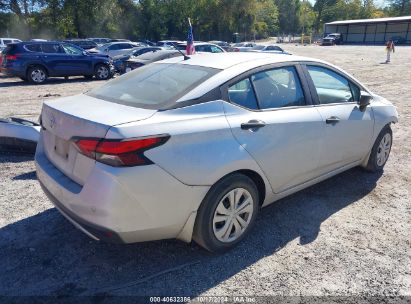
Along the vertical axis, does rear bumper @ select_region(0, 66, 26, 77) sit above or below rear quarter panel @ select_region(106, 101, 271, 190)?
below

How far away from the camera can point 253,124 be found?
3.02 m

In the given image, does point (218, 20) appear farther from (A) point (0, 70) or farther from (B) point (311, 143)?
(B) point (311, 143)

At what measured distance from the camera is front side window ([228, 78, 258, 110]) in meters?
3.06

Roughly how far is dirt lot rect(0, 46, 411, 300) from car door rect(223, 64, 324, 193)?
51 centimetres

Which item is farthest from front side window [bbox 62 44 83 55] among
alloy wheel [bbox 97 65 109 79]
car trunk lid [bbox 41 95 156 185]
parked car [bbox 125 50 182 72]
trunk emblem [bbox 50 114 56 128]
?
trunk emblem [bbox 50 114 56 128]

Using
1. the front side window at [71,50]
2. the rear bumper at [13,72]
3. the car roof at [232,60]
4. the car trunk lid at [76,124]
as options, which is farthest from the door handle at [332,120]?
the front side window at [71,50]

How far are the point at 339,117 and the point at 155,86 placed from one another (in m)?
1.96

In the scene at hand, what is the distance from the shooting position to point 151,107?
279cm

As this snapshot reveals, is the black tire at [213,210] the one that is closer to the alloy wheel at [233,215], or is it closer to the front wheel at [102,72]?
the alloy wheel at [233,215]

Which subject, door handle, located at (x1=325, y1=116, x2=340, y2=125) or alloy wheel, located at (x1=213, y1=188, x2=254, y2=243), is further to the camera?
door handle, located at (x1=325, y1=116, x2=340, y2=125)

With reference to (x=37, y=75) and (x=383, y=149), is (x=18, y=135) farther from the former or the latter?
(x=37, y=75)

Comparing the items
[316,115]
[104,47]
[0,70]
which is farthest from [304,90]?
[104,47]

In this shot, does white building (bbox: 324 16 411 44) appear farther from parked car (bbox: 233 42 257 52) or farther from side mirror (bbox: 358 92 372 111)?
side mirror (bbox: 358 92 372 111)

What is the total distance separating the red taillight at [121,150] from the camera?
2.40m
